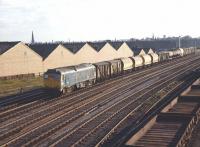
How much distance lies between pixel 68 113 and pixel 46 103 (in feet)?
20.6

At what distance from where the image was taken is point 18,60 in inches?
2657

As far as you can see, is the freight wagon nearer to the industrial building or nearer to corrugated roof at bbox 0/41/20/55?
the industrial building

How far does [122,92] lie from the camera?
4628 cm

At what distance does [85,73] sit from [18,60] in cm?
2317

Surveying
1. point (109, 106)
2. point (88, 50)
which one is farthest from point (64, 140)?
point (88, 50)

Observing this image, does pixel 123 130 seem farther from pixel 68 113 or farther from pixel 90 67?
pixel 90 67

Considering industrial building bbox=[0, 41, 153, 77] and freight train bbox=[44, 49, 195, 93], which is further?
industrial building bbox=[0, 41, 153, 77]

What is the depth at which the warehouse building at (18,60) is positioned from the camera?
209 ft

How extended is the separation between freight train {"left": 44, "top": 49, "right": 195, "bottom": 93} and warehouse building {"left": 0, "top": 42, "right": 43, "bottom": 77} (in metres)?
17.6

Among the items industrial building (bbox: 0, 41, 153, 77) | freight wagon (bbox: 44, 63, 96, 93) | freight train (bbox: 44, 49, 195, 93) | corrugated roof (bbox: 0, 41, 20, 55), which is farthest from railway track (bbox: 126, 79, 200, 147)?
corrugated roof (bbox: 0, 41, 20, 55)

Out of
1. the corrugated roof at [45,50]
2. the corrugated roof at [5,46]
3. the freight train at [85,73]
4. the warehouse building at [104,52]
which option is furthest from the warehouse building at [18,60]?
the warehouse building at [104,52]

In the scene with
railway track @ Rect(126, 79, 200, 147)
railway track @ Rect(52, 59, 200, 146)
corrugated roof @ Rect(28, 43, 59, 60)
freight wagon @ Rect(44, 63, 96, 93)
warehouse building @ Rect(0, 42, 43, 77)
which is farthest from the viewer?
corrugated roof @ Rect(28, 43, 59, 60)

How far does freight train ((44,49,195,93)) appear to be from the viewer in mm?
41919

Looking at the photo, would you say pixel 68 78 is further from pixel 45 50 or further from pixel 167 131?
pixel 45 50
